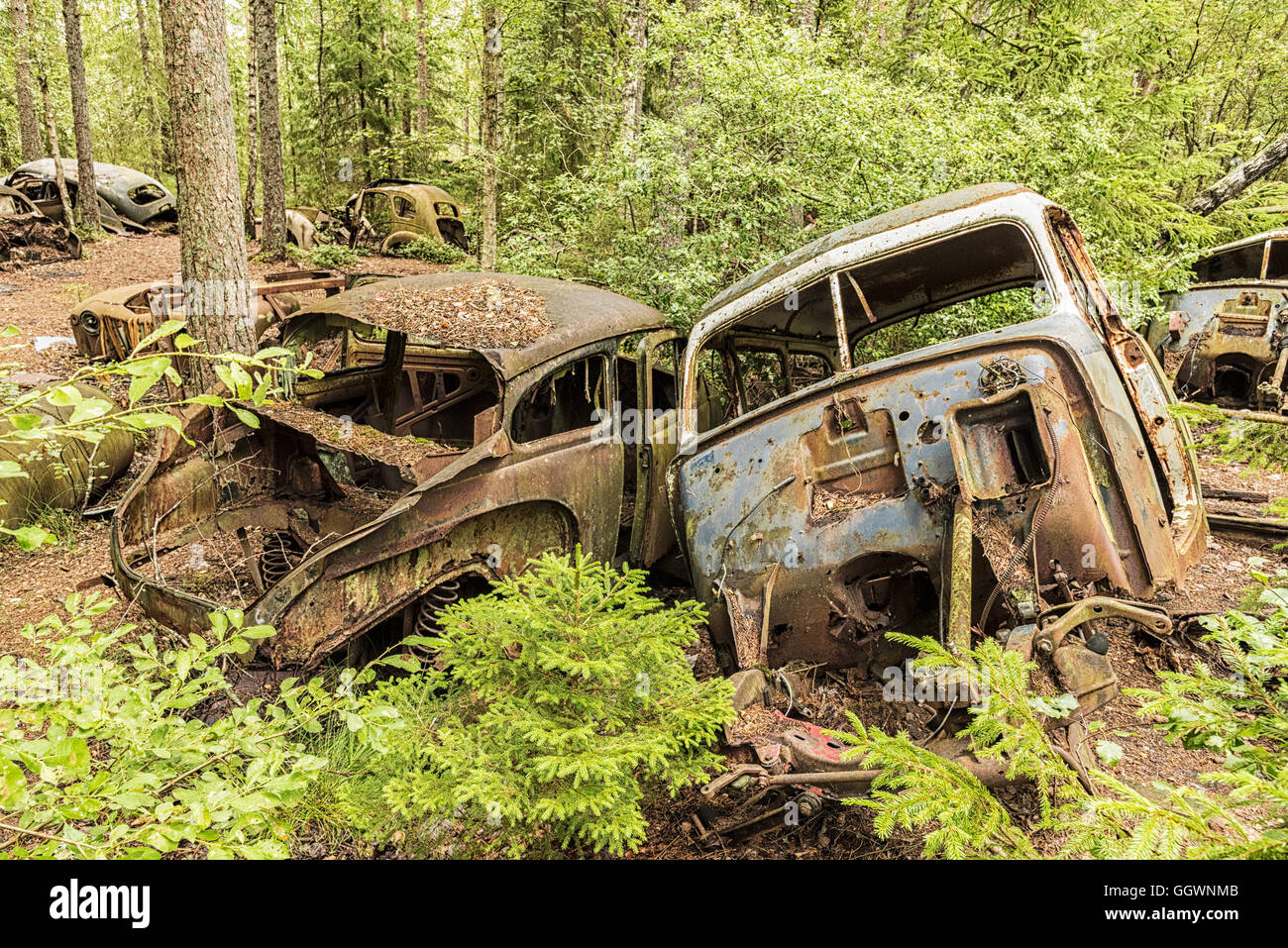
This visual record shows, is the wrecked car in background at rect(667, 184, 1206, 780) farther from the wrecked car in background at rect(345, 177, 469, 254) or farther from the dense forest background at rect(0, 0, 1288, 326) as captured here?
the wrecked car in background at rect(345, 177, 469, 254)

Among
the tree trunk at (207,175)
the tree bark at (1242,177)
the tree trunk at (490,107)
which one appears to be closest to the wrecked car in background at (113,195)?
the tree trunk at (490,107)

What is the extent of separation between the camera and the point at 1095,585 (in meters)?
3.08

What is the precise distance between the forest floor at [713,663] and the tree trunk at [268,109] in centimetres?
483

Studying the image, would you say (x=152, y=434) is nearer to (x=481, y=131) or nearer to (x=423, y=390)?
(x=423, y=390)

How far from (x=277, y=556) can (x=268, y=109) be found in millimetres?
11473

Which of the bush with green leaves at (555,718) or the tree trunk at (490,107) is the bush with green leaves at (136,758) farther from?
the tree trunk at (490,107)

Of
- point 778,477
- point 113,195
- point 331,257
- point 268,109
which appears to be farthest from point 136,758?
point 113,195

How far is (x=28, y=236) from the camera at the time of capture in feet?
43.2

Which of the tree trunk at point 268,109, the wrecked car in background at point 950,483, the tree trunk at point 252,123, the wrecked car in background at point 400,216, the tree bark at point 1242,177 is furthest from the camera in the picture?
the wrecked car in background at point 400,216

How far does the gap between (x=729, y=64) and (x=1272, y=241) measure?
244 inches

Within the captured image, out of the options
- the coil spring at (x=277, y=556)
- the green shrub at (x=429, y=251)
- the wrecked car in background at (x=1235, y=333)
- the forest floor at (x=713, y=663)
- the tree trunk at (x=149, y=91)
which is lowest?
the forest floor at (x=713, y=663)

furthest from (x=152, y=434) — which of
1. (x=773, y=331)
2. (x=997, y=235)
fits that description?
(x=997, y=235)

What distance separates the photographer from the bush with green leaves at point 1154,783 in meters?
1.46

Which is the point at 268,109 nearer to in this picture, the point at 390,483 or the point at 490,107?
the point at 490,107
